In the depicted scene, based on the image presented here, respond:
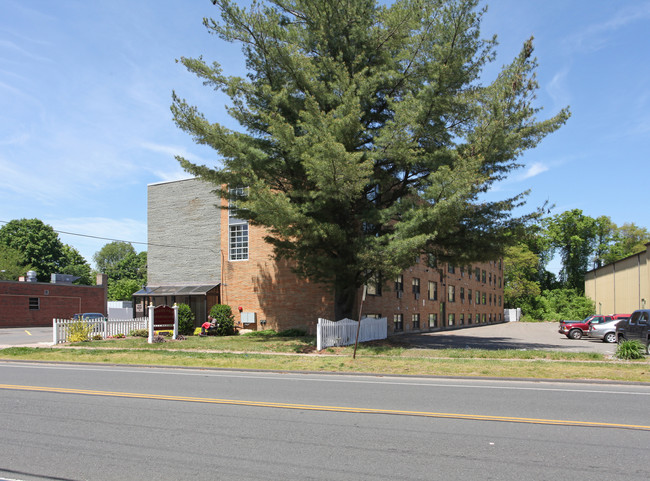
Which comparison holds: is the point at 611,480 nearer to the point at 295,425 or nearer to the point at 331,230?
the point at 295,425

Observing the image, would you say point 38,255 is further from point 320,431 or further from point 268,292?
point 320,431

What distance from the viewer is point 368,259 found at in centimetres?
1892

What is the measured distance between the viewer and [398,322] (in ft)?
108

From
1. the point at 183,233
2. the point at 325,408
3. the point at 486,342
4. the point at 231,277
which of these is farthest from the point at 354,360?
the point at 183,233

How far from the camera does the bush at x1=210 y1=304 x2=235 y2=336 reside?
27.8m

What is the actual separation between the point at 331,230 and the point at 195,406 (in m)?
10.9

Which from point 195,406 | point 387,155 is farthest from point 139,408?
point 387,155

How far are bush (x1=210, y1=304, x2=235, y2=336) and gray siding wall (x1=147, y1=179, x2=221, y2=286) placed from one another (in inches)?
118

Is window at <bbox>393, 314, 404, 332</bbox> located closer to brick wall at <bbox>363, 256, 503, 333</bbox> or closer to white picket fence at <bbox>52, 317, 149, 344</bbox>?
brick wall at <bbox>363, 256, 503, 333</bbox>

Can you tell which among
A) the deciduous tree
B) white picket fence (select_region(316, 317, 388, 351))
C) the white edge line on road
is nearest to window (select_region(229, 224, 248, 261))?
white picket fence (select_region(316, 317, 388, 351))

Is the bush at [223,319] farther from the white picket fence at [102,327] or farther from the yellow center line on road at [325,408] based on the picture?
the yellow center line on road at [325,408]

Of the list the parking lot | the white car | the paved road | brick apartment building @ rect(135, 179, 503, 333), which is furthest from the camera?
brick apartment building @ rect(135, 179, 503, 333)

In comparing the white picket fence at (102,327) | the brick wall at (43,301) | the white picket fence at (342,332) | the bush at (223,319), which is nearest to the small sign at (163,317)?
the bush at (223,319)

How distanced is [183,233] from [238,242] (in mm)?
4536
